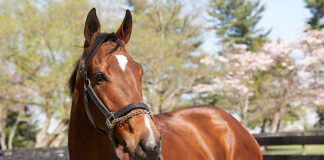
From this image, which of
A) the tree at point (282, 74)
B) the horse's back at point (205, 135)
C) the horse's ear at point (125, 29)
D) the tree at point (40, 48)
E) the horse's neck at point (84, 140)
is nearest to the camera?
the horse's neck at point (84, 140)

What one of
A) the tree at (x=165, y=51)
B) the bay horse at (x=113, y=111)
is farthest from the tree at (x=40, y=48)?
the bay horse at (x=113, y=111)

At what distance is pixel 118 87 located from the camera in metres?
2.19

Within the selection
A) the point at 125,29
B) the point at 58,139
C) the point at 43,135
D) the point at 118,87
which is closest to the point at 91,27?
the point at 125,29

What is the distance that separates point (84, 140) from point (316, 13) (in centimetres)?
3414

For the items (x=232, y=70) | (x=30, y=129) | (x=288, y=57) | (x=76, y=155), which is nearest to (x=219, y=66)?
(x=232, y=70)

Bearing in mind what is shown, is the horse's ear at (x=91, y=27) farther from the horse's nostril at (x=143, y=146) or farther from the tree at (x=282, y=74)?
the tree at (x=282, y=74)

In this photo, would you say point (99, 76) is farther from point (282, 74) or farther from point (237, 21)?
point (237, 21)

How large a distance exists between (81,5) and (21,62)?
4.03 meters

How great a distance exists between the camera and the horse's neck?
2.51m

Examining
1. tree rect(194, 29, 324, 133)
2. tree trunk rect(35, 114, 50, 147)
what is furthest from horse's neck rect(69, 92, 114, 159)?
tree rect(194, 29, 324, 133)

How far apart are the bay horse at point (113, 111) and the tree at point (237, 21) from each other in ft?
107

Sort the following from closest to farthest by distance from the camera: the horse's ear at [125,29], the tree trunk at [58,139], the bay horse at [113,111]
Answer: the bay horse at [113,111], the horse's ear at [125,29], the tree trunk at [58,139]

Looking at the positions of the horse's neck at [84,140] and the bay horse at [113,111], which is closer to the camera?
the bay horse at [113,111]

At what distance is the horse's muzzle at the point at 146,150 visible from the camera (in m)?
1.97
